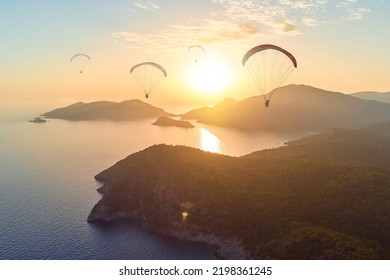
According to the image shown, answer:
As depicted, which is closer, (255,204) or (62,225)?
(255,204)

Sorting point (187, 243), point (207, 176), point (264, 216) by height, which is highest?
point (207, 176)

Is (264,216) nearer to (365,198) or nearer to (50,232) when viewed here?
(365,198)

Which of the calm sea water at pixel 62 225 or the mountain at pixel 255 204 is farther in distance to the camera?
the calm sea water at pixel 62 225

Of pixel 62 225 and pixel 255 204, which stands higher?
pixel 255 204

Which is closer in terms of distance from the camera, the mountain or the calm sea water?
the mountain

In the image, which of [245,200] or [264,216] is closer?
[264,216]
